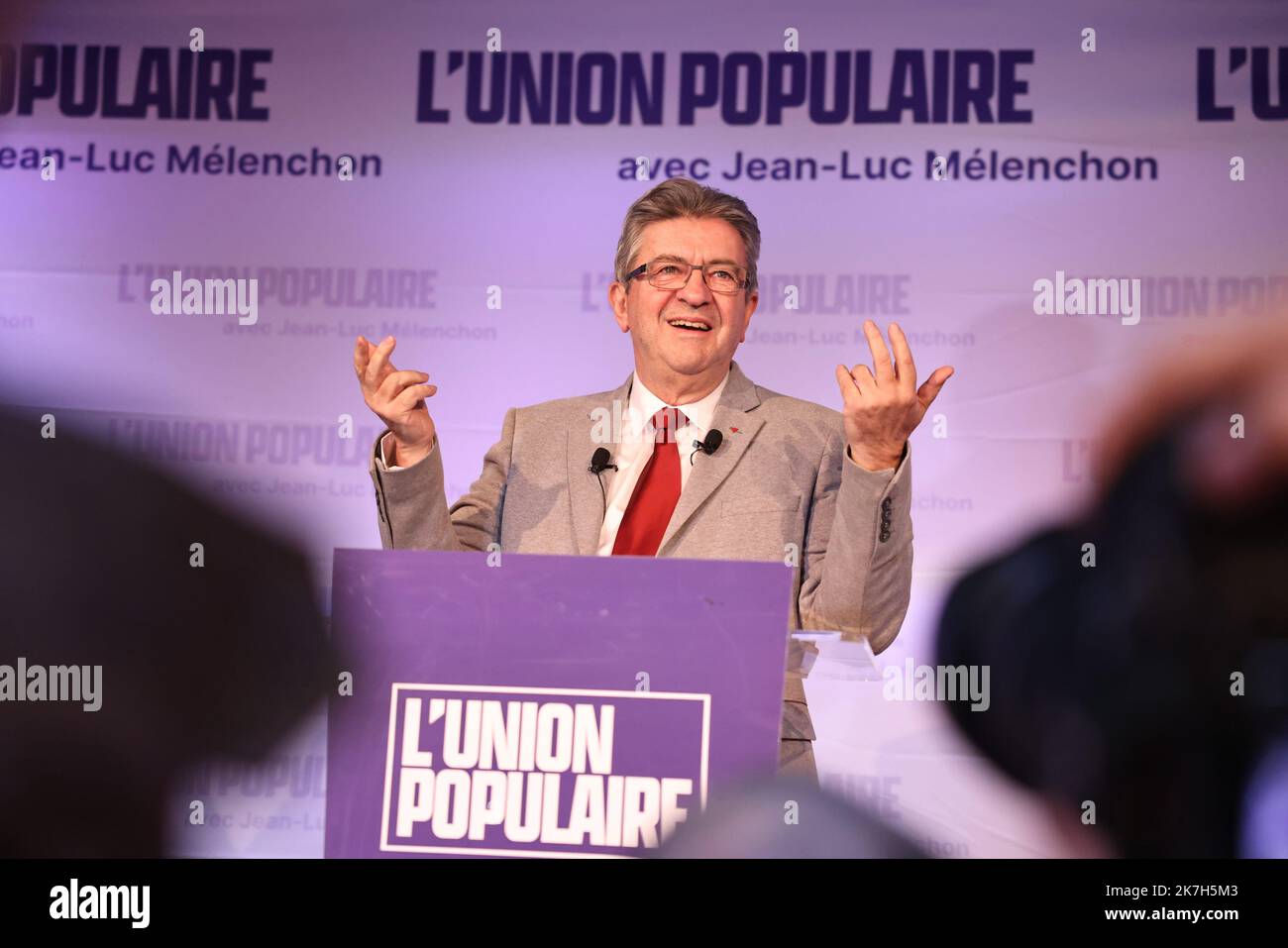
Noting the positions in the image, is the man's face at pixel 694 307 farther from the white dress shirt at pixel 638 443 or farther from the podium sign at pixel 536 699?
the podium sign at pixel 536 699

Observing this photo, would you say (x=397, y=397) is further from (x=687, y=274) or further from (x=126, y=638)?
(x=126, y=638)

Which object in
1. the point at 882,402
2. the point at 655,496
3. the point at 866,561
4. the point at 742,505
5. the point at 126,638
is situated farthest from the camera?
the point at 126,638

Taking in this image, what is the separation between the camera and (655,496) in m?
3.24

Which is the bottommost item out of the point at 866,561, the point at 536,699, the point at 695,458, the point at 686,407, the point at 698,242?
the point at 536,699

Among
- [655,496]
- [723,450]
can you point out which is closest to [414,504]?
[655,496]

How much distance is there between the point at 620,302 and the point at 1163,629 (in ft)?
5.91

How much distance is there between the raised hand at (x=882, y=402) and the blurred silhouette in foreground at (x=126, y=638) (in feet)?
6.03

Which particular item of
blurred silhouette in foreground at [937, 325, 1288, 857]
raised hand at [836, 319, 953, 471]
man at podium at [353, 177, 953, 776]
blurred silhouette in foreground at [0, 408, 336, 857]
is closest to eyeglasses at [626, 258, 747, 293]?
man at podium at [353, 177, 953, 776]

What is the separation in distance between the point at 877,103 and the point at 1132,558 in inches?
61.4

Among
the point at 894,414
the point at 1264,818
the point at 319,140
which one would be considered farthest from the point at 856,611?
the point at 319,140

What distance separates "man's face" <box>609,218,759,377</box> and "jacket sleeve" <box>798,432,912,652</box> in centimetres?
58

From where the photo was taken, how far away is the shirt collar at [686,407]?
3375 millimetres

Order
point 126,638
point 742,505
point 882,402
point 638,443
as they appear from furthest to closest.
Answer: point 126,638 → point 638,443 → point 742,505 → point 882,402
